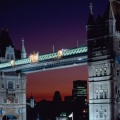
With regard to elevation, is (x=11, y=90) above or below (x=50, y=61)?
below

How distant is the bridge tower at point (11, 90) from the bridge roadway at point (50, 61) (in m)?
2.05

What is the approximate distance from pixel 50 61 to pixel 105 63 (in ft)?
46.0

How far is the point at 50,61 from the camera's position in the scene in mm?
68250

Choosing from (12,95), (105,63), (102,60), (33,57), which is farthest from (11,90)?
(105,63)

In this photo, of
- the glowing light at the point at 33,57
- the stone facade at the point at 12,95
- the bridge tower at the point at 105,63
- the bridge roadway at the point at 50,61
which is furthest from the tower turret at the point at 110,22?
the stone facade at the point at 12,95

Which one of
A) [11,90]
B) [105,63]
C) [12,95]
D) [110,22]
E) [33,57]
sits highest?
[110,22]

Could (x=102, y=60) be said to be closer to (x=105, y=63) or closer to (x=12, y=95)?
(x=105, y=63)

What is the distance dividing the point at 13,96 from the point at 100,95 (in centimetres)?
2868

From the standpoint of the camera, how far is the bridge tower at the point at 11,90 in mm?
80312

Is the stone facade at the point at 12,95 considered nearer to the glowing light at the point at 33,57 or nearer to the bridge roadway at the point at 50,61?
the bridge roadway at the point at 50,61

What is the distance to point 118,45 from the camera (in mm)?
56688

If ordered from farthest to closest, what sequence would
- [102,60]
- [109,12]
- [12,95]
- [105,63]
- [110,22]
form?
[12,95]
[102,60]
[105,63]
[109,12]
[110,22]

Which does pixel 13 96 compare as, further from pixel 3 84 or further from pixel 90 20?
pixel 90 20

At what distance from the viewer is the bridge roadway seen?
206 ft
